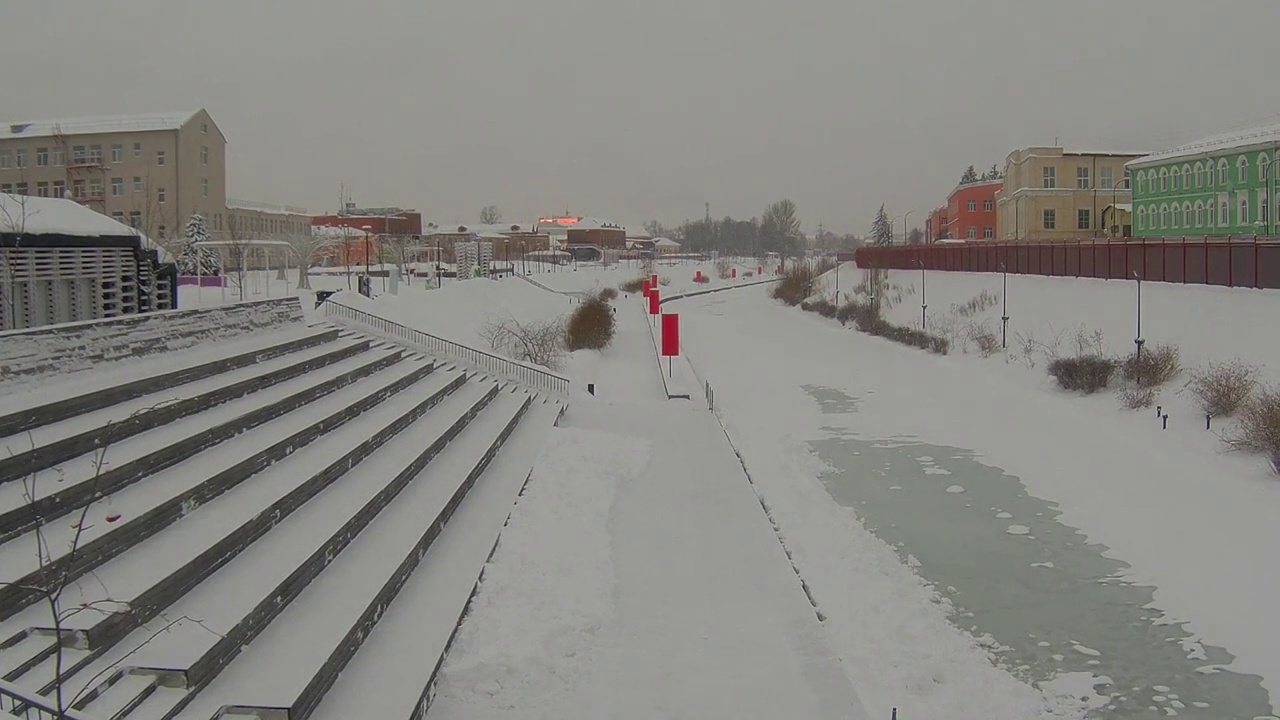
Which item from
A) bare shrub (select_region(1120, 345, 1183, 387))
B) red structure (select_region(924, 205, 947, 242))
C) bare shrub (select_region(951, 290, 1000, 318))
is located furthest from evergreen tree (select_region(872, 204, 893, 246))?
bare shrub (select_region(1120, 345, 1183, 387))

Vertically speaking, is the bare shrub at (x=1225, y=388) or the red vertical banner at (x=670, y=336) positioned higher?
the red vertical banner at (x=670, y=336)

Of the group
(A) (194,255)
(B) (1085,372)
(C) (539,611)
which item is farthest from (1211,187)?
(C) (539,611)

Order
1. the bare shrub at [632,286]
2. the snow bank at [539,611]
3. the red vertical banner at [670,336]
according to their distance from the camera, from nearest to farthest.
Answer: the snow bank at [539,611] → the red vertical banner at [670,336] → the bare shrub at [632,286]

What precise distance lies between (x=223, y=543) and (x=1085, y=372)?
2345 cm

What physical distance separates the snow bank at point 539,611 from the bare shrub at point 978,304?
3021 cm

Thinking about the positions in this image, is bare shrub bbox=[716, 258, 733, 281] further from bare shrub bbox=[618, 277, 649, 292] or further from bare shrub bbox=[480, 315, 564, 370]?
bare shrub bbox=[480, 315, 564, 370]

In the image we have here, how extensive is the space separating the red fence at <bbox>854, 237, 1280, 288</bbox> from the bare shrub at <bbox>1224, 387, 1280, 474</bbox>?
768 centimetres

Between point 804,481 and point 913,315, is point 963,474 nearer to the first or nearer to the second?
point 804,481

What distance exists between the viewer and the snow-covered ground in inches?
428

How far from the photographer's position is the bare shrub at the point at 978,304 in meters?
41.9

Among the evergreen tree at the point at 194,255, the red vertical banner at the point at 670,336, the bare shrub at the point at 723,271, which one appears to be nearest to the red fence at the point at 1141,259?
the red vertical banner at the point at 670,336

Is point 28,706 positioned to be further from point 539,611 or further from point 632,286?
point 632,286

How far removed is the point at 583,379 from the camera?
28578 millimetres

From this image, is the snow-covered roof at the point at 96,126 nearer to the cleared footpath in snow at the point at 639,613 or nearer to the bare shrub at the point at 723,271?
the cleared footpath in snow at the point at 639,613
